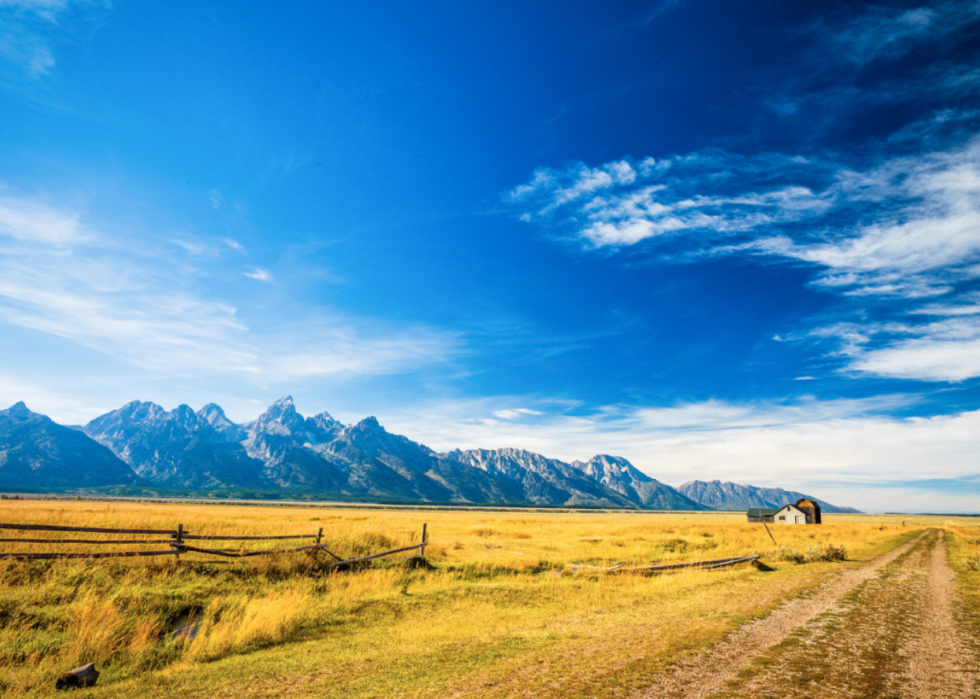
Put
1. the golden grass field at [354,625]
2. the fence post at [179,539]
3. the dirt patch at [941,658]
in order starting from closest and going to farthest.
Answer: the dirt patch at [941,658] < the golden grass field at [354,625] < the fence post at [179,539]

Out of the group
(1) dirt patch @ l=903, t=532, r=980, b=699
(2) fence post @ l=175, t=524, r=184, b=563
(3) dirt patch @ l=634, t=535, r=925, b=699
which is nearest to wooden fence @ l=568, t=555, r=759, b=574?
(3) dirt patch @ l=634, t=535, r=925, b=699

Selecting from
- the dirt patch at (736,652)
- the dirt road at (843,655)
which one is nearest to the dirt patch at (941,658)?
the dirt road at (843,655)

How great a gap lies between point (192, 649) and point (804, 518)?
96.5 m

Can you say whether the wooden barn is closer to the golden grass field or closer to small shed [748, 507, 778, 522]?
small shed [748, 507, 778, 522]

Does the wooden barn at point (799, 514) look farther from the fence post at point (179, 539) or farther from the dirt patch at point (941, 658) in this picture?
the fence post at point (179, 539)

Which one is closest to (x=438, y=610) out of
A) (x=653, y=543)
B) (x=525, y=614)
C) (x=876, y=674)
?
(x=525, y=614)

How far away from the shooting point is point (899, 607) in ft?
43.5

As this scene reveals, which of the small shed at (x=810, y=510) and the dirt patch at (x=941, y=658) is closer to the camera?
the dirt patch at (x=941, y=658)

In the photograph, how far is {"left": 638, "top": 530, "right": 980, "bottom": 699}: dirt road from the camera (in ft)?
23.2

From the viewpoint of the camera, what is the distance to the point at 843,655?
8.66m

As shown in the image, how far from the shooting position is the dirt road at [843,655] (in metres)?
7.06

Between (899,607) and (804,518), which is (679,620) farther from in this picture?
(804,518)

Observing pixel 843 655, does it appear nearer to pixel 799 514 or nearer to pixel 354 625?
pixel 354 625

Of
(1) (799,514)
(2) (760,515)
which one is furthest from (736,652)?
(2) (760,515)
